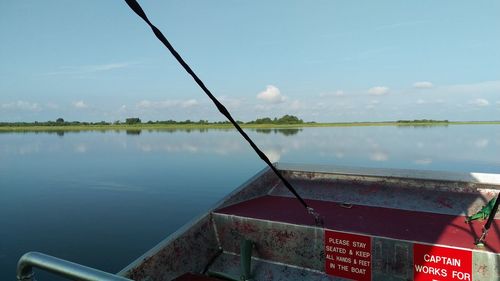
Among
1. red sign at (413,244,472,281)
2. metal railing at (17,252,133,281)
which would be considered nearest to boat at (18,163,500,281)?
red sign at (413,244,472,281)

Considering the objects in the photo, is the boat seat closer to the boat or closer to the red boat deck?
the boat

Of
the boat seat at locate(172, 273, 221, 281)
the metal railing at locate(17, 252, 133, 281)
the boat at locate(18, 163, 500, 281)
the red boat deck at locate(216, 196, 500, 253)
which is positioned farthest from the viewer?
the boat seat at locate(172, 273, 221, 281)

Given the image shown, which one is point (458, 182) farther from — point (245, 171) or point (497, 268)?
point (245, 171)

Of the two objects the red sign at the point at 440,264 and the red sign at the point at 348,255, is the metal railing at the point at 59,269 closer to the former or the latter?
the red sign at the point at 348,255

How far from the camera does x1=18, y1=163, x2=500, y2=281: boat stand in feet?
8.90

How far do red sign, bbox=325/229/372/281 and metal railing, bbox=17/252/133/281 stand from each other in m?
2.47

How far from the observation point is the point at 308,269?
3.20 meters

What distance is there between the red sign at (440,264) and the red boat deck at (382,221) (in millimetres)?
84

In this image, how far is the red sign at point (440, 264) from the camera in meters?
2.55

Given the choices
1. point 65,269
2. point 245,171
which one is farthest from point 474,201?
point 245,171

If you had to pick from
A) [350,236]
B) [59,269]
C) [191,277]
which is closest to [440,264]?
[350,236]

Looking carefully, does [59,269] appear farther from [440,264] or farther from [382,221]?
[382,221]

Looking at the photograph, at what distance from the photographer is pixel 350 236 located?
117 inches

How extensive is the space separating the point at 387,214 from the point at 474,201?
1065 millimetres
